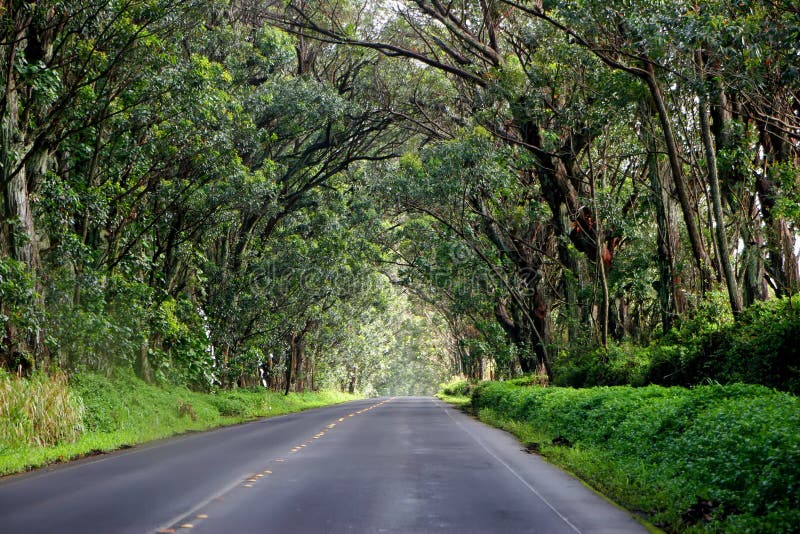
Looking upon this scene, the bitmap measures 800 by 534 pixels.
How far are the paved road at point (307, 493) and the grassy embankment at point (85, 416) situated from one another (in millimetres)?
846

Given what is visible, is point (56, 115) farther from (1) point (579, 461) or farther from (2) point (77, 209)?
(1) point (579, 461)

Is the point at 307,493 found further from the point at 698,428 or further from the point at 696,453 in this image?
the point at 698,428

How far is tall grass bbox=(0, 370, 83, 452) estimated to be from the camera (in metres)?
14.8

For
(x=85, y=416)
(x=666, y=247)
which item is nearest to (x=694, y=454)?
(x=666, y=247)

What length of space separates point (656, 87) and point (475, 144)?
410 inches

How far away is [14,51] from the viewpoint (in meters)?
16.8

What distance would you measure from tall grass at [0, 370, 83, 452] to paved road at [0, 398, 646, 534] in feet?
4.20

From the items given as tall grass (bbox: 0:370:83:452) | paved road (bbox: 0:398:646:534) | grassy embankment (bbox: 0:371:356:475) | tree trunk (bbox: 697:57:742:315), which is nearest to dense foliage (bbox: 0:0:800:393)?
tree trunk (bbox: 697:57:742:315)

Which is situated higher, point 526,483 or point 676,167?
point 676,167

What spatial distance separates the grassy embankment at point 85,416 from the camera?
1472cm

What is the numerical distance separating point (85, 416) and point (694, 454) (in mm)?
13468

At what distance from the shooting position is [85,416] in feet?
60.8

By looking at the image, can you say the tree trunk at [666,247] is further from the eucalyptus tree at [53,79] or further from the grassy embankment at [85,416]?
the grassy embankment at [85,416]

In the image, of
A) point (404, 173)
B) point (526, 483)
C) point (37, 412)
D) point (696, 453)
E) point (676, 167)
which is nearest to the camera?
point (696, 453)
